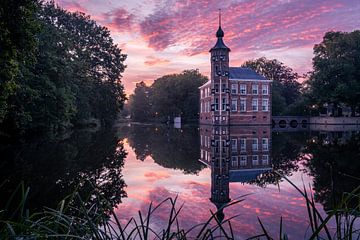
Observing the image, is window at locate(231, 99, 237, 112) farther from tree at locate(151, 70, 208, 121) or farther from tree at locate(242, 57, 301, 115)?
tree at locate(242, 57, 301, 115)

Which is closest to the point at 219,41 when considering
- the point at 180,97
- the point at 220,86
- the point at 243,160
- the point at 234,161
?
the point at 220,86

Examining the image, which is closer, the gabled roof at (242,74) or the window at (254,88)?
the gabled roof at (242,74)

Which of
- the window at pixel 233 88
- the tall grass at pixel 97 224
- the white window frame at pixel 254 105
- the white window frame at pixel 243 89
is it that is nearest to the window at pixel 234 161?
the tall grass at pixel 97 224

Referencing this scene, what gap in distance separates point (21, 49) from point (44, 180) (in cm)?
682

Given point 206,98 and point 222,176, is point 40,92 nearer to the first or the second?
point 222,176

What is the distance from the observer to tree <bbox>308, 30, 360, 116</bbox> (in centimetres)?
4475

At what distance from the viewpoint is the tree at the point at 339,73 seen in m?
44.8

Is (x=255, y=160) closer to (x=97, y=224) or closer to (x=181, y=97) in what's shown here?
(x=97, y=224)

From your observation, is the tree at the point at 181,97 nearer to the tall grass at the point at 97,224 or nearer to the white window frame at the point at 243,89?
the white window frame at the point at 243,89

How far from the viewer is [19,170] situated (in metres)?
9.49

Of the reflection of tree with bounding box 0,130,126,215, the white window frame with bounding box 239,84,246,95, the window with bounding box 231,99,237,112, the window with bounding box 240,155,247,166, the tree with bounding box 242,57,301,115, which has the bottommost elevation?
the window with bounding box 240,155,247,166

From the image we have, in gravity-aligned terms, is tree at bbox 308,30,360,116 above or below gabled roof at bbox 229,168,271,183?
above

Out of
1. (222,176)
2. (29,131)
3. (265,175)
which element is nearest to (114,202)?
(222,176)

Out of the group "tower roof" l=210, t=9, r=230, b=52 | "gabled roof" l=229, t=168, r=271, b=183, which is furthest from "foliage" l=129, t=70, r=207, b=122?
"gabled roof" l=229, t=168, r=271, b=183
